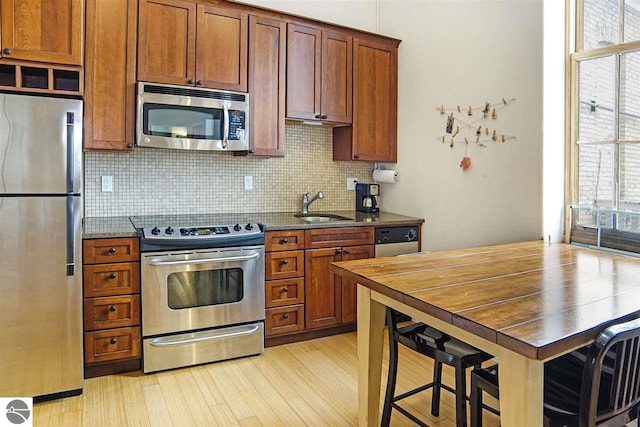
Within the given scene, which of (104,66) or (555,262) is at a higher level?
(104,66)

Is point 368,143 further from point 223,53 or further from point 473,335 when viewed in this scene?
point 473,335

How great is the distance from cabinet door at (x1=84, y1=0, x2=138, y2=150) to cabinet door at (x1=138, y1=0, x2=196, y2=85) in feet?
0.20

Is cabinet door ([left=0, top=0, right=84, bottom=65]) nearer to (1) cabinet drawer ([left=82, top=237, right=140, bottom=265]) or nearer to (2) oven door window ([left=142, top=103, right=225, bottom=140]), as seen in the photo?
(2) oven door window ([left=142, top=103, right=225, bottom=140])

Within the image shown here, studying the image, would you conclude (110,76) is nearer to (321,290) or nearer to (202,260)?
(202,260)

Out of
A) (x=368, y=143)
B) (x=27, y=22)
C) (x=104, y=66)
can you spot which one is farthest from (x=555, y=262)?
(x=27, y=22)

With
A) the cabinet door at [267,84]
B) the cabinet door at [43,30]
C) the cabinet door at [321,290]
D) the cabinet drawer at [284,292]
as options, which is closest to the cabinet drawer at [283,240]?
the cabinet door at [321,290]

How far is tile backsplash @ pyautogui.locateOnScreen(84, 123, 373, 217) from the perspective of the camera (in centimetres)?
319

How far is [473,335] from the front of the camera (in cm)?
140

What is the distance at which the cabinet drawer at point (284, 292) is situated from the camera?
10.1ft

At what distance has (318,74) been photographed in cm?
353

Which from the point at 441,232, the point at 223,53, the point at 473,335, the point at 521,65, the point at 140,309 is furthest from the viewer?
the point at 441,232

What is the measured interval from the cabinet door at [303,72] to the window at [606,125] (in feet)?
5.90

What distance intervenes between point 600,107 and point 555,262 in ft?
4.05

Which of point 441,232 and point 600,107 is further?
point 441,232
